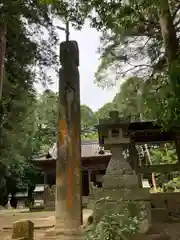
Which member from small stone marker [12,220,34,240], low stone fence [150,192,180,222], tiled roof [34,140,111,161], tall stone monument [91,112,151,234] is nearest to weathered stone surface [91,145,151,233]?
tall stone monument [91,112,151,234]

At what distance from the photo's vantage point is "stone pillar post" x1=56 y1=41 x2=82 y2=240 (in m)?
4.89

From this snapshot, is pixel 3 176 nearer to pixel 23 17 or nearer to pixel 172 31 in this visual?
pixel 23 17

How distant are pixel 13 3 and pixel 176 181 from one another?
11.1 meters

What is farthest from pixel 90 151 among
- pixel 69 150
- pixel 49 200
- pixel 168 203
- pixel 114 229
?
pixel 114 229

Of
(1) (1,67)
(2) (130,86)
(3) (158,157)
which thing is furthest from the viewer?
(3) (158,157)

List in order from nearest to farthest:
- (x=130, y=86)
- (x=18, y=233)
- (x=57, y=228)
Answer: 1. (x=18, y=233)
2. (x=57, y=228)
3. (x=130, y=86)

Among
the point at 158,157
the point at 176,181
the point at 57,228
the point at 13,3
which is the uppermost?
the point at 13,3

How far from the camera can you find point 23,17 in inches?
249

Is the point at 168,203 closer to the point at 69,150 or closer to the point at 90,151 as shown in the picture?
the point at 69,150

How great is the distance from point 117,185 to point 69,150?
1.35 m

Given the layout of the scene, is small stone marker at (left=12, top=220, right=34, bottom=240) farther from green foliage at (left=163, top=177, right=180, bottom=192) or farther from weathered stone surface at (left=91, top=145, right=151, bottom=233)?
green foliage at (left=163, top=177, right=180, bottom=192)

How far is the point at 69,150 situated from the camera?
5.19 metres

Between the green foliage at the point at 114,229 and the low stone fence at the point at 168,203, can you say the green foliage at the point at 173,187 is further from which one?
the green foliage at the point at 114,229

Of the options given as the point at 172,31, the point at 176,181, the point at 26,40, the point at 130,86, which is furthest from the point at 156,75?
the point at 176,181
